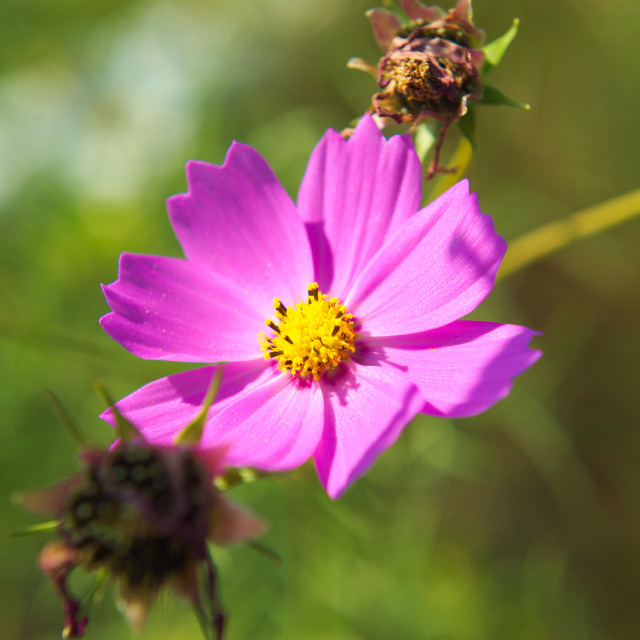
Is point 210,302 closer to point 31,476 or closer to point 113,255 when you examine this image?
point 113,255

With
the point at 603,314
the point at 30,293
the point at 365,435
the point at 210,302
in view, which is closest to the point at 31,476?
the point at 30,293

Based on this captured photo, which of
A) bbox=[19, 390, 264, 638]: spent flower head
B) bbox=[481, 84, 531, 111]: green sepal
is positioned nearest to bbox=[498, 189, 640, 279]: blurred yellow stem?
bbox=[481, 84, 531, 111]: green sepal

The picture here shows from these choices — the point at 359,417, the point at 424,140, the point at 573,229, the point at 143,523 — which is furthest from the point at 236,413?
the point at 573,229

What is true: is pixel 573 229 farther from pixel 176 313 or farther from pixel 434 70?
pixel 176 313

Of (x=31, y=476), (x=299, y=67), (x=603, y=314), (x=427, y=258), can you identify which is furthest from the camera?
(x=299, y=67)

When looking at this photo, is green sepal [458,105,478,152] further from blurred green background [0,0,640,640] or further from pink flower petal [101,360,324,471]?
blurred green background [0,0,640,640]

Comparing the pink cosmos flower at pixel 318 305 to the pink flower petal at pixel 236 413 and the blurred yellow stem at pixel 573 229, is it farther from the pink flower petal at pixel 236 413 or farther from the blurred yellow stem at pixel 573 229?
the blurred yellow stem at pixel 573 229
